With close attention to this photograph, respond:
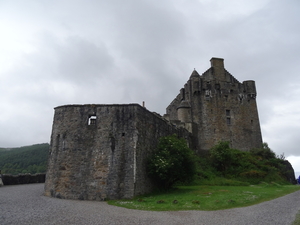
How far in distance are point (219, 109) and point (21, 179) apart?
3071 cm

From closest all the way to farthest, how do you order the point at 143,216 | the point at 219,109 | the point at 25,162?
the point at 143,216
the point at 219,109
the point at 25,162

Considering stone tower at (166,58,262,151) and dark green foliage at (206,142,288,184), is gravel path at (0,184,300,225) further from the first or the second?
stone tower at (166,58,262,151)

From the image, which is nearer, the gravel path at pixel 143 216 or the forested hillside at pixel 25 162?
the gravel path at pixel 143 216

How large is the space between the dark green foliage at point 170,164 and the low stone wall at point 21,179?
16.9 metres

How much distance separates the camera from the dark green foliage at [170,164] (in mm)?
18141

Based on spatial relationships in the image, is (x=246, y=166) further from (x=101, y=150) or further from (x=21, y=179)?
(x=21, y=179)

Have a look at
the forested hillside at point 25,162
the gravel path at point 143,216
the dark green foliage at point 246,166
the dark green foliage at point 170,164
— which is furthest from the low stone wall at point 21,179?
the forested hillside at point 25,162

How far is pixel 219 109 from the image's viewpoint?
3953 centimetres

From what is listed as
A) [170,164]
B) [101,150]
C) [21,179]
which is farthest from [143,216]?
[21,179]

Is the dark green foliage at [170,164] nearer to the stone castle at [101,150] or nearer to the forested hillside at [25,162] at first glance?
the stone castle at [101,150]

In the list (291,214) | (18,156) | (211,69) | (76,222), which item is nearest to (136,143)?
(76,222)

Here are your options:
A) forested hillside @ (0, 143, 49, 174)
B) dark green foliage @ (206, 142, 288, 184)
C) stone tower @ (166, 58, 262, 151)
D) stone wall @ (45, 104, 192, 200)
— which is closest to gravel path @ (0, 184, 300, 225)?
stone wall @ (45, 104, 192, 200)

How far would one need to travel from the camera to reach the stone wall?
16.7m

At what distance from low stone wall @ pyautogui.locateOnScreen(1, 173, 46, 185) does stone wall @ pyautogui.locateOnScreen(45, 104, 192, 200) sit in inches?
399
